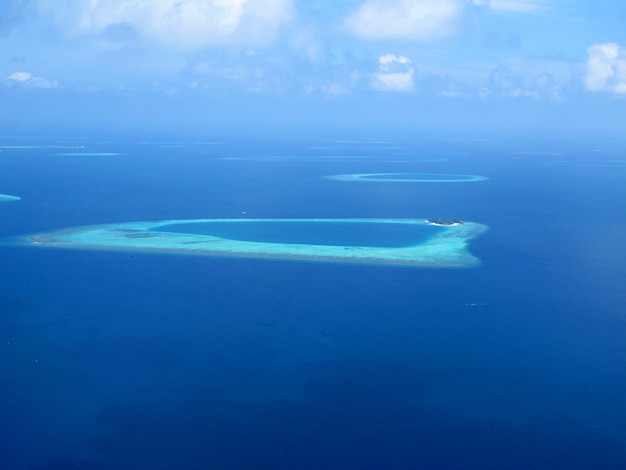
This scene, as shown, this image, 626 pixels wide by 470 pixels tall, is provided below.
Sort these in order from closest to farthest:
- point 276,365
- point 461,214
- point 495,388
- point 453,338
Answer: point 495,388
point 276,365
point 453,338
point 461,214

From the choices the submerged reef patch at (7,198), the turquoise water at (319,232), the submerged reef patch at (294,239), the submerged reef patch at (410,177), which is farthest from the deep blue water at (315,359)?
the submerged reef patch at (410,177)

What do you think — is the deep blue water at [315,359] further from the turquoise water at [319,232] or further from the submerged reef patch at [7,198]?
the submerged reef patch at [7,198]

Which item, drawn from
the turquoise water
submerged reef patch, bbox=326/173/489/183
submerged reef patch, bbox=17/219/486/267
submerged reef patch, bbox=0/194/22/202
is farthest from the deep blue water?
submerged reef patch, bbox=326/173/489/183

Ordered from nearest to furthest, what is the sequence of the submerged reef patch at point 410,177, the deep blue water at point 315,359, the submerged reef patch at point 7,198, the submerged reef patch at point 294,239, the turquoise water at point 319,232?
the deep blue water at point 315,359 → the submerged reef patch at point 294,239 → the turquoise water at point 319,232 → the submerged reef patch at point 7,198 → the submerged reef patch at point 410,177

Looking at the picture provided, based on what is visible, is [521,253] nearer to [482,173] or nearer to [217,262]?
[217,262]

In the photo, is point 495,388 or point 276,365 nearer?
point 495,388

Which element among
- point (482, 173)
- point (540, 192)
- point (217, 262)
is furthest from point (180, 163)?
point (217, 262)

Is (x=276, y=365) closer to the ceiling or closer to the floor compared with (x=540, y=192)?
closer to the floor
